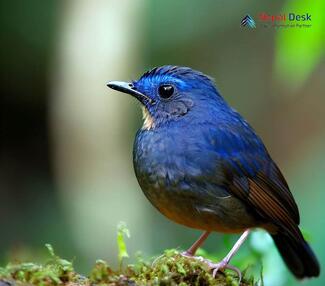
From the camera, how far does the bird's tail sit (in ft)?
16.4

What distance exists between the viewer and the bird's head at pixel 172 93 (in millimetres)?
4766

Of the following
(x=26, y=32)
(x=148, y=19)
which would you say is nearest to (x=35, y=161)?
(x=26, y=32)

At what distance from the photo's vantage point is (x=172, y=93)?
480cm

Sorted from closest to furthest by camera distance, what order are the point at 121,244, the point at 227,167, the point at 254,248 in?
the point at 121,244, the point at 254,248, the point at 227,167

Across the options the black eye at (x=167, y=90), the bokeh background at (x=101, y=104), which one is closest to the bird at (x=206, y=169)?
the black eye at (x=167, y=90)

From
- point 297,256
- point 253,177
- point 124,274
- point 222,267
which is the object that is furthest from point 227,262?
point 297,256

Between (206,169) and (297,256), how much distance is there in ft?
4.02

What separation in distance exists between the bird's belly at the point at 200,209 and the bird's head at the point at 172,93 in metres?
0.65

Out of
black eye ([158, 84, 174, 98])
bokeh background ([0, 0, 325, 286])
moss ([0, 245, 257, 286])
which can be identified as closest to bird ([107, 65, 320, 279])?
black eye ([158, 84, 174, 98])

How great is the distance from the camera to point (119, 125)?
8414 mm

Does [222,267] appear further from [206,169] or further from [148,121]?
[148,121]

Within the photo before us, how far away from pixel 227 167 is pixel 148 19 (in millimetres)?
4530

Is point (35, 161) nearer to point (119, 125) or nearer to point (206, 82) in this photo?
point (119, 125)

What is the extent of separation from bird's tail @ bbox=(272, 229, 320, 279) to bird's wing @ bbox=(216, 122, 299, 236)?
0.90 feet
